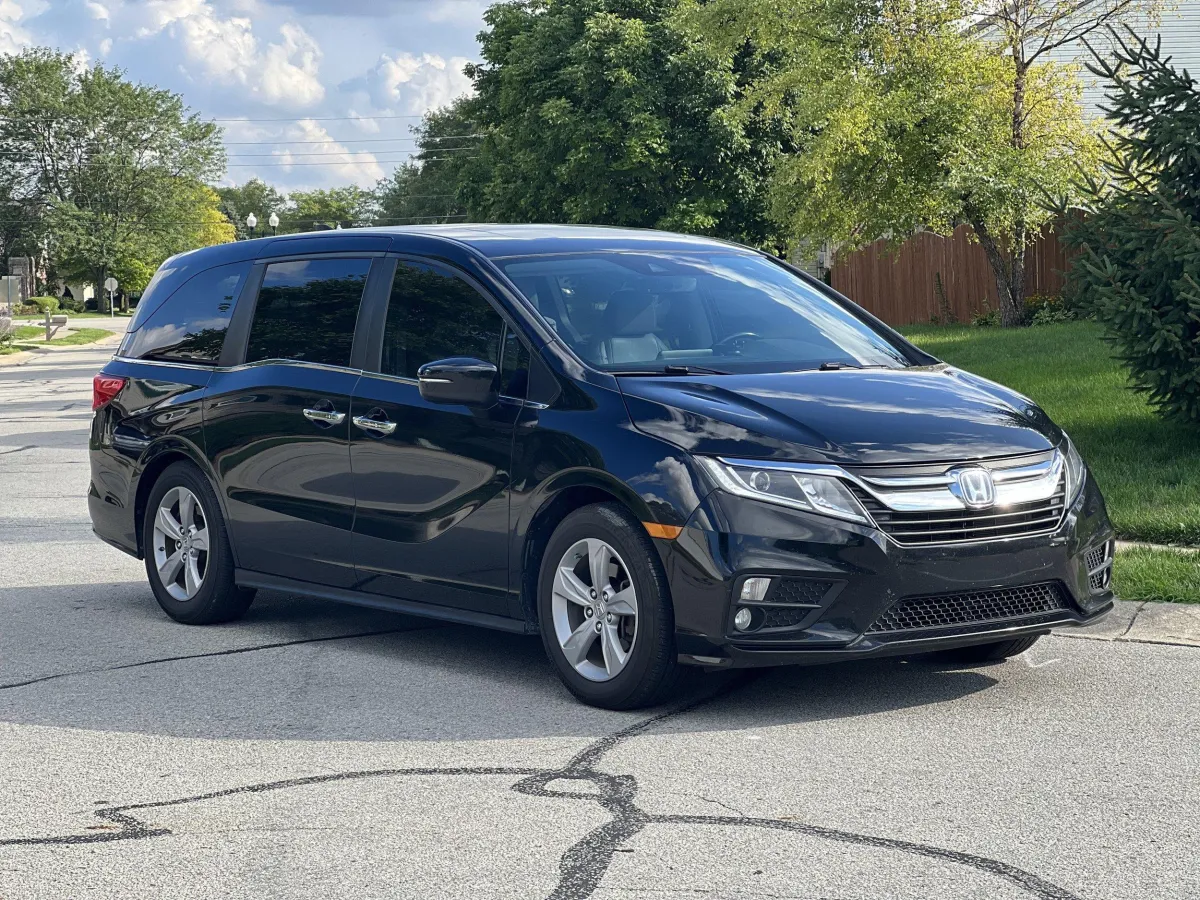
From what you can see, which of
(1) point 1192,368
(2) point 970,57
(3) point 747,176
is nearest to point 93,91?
(3) point 747,176

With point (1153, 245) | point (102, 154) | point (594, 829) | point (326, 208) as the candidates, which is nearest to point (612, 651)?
point (594, 829)

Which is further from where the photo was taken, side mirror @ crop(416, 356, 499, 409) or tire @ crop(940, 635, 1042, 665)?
tire @ crop(940, 635, 1042, 665)

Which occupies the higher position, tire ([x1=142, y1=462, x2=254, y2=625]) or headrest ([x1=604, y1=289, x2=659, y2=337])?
headrest ([x1=604, y1=289, x2=659, y2=337])

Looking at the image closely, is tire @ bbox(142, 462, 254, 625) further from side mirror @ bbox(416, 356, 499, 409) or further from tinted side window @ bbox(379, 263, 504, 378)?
side mirror @ bbox(416, 356, 499, 409)

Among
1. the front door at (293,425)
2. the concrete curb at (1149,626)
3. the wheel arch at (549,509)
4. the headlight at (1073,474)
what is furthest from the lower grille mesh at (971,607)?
the front door at (293,425)

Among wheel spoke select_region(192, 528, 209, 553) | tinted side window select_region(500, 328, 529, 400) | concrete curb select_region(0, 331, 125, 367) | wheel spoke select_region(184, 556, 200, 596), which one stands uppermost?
tinted side window select_region(500, 328, 529, 400)

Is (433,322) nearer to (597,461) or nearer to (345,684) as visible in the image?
(597,461)

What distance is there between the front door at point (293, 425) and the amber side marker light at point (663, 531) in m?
1.78

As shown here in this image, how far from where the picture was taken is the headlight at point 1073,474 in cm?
Answer: 617

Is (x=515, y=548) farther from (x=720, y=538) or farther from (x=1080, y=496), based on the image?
(x=1080, y=496)

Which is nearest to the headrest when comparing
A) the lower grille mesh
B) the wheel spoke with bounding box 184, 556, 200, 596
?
the lower grille mesh

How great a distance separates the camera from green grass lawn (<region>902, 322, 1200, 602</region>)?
8219 millimetres

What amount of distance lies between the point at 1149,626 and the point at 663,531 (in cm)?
281

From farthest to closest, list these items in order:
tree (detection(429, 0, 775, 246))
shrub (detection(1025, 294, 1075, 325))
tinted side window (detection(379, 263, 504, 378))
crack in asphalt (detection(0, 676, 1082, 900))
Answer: tree (detection(429, 0, 775, 246)), shrub (detection(1025, 294, 1075, 325)), tinted side window (detection(379, 263, 504, 378)), crack in asphalt (detection(0, 676, 1082, 900))
